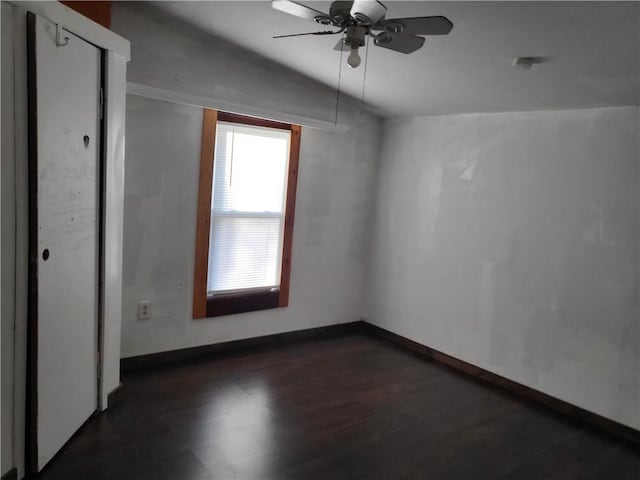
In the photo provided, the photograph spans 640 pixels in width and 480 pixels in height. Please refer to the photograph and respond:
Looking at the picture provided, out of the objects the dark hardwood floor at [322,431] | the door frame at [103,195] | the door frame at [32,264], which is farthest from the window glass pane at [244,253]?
the door frame at [32,264]

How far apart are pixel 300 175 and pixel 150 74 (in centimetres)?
151

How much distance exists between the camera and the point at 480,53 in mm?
2719

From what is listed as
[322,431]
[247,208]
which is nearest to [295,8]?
[247,208]

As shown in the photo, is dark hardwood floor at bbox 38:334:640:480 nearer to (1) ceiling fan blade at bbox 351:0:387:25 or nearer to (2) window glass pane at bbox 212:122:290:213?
(2) window glass pane at bbox 212:122:290:213

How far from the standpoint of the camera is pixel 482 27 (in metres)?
2.39

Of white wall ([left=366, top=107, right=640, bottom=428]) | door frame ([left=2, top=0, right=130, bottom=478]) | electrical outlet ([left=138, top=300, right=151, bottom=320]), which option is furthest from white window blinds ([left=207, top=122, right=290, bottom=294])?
white wall ([left=366, top=107, right=640, bottom=428])

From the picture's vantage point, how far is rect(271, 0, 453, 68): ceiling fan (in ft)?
6.13

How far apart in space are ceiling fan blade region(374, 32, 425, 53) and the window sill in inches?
96.0

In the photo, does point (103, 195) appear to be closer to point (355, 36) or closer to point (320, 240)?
point (355, 36)

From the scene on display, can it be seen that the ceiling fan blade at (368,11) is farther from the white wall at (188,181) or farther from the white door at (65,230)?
the white wall at (188,181)

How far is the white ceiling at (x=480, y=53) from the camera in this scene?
218 cm

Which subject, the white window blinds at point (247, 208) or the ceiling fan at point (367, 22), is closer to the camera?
the ceiling fan at point (367, 22)

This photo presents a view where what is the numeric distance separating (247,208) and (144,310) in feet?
3.80

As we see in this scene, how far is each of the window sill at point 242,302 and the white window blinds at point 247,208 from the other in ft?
0.22
